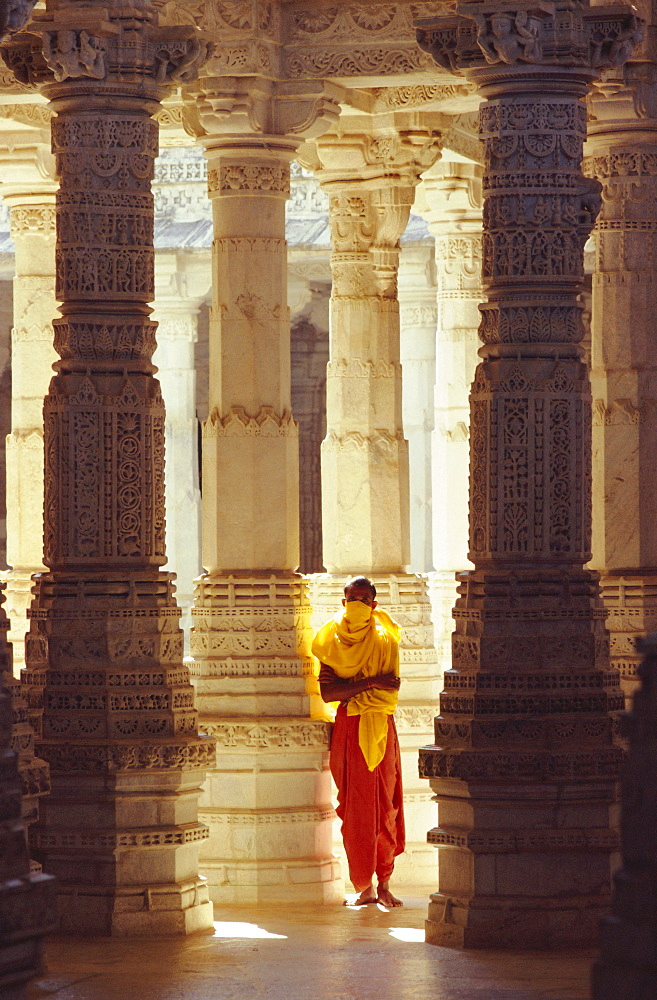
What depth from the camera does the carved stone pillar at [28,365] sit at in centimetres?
1559

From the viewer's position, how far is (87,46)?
Answer: 11188 mm

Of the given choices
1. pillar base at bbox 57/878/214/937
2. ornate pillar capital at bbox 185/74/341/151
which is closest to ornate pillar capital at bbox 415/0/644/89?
ornate pillar capital at bbox 185/74/341/151

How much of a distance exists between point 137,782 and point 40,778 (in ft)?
3.24

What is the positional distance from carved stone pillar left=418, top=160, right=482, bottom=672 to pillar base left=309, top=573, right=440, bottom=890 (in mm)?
1876

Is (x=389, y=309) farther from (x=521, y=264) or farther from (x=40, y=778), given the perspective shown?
(x=40, y=778)


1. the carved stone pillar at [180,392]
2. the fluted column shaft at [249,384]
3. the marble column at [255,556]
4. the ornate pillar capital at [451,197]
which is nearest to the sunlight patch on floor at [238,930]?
the marble column at [255,556]

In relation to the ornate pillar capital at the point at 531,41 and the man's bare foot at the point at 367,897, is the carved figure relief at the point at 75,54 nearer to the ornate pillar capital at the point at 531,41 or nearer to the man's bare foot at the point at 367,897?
the ornate pillar capital at the point at 531,41

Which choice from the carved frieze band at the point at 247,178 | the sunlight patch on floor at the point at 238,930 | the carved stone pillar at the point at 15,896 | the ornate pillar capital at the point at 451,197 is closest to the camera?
the carved stone pillar at the point at 15,896

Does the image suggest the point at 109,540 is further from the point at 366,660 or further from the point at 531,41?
the point at 531,41

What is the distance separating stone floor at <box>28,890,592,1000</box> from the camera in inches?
387

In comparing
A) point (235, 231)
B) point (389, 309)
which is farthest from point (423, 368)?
point (235, 231)

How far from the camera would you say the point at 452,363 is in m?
17.3

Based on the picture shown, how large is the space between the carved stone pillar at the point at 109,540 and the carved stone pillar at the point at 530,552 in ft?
4.32

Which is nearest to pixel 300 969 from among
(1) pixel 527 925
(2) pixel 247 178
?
(1) pixel 527 925
